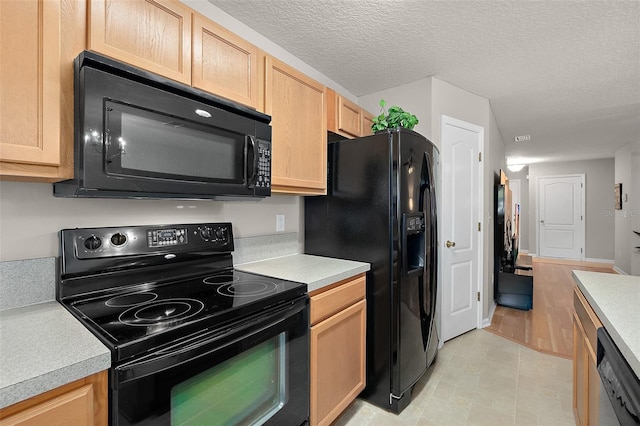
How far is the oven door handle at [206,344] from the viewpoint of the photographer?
791 mm

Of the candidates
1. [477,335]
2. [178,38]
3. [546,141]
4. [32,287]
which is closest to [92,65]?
[178,38]

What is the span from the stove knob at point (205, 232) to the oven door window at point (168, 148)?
1.20 ft

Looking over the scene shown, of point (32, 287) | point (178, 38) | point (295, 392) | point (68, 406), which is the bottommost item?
point (295, 392)

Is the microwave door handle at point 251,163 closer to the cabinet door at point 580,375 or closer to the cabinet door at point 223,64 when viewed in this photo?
the cabinet door at point 223,64

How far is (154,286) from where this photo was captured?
1349 mm

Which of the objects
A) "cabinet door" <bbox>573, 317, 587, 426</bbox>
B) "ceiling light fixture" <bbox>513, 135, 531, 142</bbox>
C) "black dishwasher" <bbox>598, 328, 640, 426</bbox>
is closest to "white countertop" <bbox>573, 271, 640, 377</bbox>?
"black dishwasher" <bbox>598, 328, 640, 426</bbox>

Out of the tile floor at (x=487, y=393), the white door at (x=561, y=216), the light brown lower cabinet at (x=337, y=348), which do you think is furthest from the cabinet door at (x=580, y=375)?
the white door at (x=561, y=216)

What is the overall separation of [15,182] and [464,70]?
9.76 feet

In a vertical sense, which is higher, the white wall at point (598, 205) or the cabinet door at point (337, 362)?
Answer: the white wall at point (598, 205)

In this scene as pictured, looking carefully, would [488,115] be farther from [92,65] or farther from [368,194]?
[92,65]

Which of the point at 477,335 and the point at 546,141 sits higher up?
the point at 546,141

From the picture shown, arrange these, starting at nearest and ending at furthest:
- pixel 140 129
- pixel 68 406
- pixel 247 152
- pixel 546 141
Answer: pixel 68 406 < pixel 140 129 < pixel 247 152 < pixel 546 141

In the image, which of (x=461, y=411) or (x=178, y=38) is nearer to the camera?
(x=178, y=38)

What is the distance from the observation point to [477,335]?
2969 millimetres
